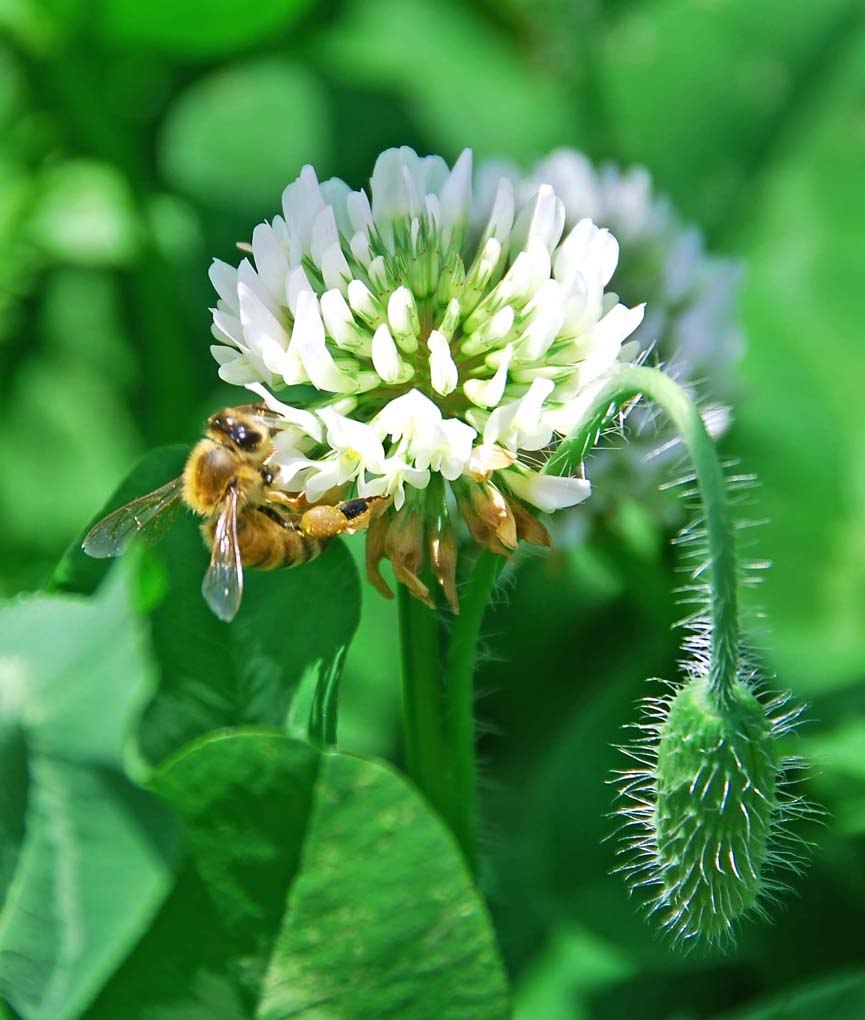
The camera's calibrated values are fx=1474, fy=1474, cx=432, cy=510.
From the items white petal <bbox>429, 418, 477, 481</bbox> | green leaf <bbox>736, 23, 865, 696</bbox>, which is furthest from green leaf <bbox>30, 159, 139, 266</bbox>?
white petal <bbox>429, 418, 477, 481</bbox>

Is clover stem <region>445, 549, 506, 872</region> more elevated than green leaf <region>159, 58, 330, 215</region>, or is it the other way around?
green leaf <region>159, 58, 330, 215</region>

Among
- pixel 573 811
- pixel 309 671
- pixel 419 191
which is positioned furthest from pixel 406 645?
pixel 573 811

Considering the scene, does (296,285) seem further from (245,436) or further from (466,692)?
(466,692)

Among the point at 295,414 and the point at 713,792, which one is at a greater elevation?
the point at 295,414

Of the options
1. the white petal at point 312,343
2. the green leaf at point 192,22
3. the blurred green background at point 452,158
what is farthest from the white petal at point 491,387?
the green leaf at point 192,22

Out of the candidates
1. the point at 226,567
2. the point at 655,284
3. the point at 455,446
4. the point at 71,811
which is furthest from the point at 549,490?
the point at 655,284

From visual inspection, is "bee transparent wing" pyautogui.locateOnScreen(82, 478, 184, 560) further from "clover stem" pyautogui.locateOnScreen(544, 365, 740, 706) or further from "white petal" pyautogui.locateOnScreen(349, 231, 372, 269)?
"clover stem" pyautogui.locateOnScreen(544, 365, 740, 706)

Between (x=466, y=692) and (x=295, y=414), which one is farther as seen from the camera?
(x=466, y=692)
